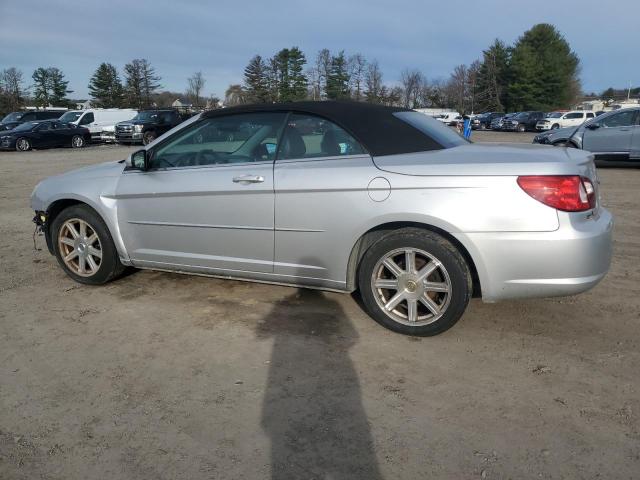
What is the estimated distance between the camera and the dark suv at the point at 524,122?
43.6m

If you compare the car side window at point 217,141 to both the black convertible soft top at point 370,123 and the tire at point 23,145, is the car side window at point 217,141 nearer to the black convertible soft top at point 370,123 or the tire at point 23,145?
the black convertible soft top at point 370,123

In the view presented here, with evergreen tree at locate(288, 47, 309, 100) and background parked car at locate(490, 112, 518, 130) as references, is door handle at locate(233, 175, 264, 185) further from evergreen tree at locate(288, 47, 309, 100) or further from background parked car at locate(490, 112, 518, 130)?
evergreen tree at locate(288, 47, 309, 100)

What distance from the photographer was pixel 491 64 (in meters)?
77.0

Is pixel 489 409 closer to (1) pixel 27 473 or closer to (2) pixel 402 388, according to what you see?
(2) pixel 402 388

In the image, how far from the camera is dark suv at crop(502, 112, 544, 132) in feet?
143

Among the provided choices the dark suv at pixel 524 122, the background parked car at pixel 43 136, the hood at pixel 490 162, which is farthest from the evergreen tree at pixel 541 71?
the hood at pixel 490 162

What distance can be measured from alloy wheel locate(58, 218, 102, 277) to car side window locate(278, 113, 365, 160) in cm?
197

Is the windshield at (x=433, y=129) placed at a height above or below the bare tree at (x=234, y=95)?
below

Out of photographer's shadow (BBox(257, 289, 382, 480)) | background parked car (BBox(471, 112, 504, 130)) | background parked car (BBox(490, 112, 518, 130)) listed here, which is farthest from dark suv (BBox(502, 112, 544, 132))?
photographer's shadow (BBox(257, 289, 382, 480))

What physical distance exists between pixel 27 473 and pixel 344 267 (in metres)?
2.22

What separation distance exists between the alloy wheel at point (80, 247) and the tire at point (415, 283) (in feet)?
8.14

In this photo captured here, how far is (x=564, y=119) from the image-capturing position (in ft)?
131

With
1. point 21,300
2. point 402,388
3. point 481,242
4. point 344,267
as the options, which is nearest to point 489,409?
point 402,388

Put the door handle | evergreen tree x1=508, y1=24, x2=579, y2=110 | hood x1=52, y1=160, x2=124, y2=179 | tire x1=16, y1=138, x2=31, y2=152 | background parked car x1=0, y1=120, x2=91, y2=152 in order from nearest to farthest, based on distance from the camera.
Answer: the door handle, hood x1=52, y1=160, x2=124, y2=179, background parked car x1=0, y1=120, x2=91, y2=152, tire x1=16, y1=138, x2=31, y2=152, evergreen tree x1=508, y1=24, x2=579, y2=110
